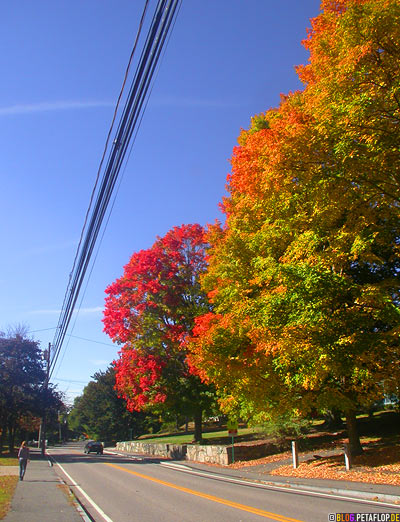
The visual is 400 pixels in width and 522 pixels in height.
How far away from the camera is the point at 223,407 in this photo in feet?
61.3

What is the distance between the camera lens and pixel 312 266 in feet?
37.2

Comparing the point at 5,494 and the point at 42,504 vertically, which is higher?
the point at 42,504

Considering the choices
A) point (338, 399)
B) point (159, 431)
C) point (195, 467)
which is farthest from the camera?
point (159, 431)

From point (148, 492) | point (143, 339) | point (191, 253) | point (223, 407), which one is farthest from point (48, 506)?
point (191, 253)

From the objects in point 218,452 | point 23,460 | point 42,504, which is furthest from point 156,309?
point 42,504

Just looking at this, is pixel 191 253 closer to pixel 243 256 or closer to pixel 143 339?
pixel 143 339

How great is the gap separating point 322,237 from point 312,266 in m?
1.26

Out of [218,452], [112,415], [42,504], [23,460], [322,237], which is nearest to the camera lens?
[42,504]

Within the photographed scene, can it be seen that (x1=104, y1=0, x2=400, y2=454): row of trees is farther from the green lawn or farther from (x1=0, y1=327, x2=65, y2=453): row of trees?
(x1=0, y1=327, x2=65, y2=453): row of trees

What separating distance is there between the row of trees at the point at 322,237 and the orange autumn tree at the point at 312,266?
1.5 inches

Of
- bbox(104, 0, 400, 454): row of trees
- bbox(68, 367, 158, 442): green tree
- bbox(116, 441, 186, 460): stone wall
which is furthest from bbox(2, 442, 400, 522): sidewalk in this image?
bbox(68, 367, 158, 442): green tree

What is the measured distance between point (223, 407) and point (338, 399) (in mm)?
5709

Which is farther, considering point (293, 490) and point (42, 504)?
point (293, 490)

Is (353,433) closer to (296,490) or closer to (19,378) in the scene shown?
(296,490)
